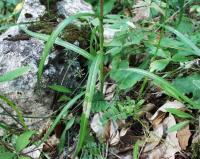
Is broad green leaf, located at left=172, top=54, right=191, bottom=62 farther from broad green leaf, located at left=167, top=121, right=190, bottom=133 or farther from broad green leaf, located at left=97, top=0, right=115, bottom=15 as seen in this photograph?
broad green leaf, located at left=97, top=0, right=115, bottom=15

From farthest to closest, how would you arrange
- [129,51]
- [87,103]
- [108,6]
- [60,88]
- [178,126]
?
[108,6]
[129,51]
[60,88]
[178,126]
[87,103]

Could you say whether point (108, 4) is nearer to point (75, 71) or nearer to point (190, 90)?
point (75, 71)

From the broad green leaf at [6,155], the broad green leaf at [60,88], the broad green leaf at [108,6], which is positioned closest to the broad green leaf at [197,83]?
the broad green leaf at [60,88]

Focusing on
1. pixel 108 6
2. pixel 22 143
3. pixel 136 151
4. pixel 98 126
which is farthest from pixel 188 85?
pixel 108 6

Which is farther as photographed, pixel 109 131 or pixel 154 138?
pixel 109 131

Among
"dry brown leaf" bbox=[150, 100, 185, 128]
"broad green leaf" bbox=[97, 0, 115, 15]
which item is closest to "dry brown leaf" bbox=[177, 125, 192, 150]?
"dry brown leaf" bbox=[150, 100, 185, 128]

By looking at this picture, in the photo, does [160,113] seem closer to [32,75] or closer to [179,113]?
A: [179,113]

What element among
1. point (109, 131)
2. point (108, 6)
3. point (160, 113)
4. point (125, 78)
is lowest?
point (109, 131)

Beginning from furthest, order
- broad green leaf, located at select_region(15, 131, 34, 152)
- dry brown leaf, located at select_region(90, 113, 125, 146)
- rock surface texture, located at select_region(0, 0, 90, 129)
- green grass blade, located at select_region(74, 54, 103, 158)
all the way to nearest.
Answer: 1. rock surface texture, located at select_region(0, 0, 90, 129)
2. dry brown leaf, located at select_region(90, 113, 125, 146)
3. broad green leaf, located at select_region(15, 131, 34, 152)
4. green grass blade, located at select_region(74, 54, 103, 158)
